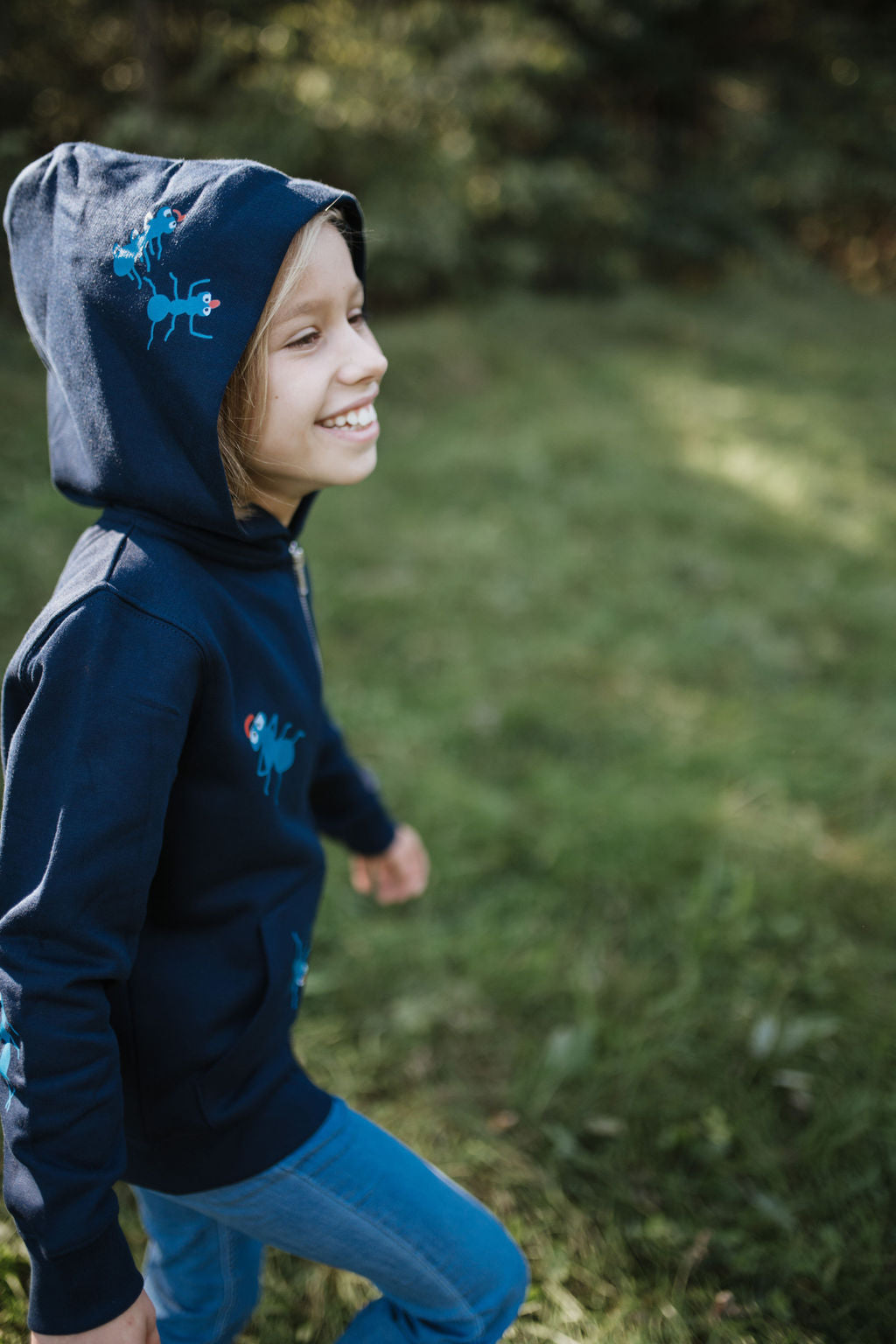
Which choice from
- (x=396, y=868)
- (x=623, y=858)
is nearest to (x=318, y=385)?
(x=396, y=868)

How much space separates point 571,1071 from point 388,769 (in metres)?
1.18

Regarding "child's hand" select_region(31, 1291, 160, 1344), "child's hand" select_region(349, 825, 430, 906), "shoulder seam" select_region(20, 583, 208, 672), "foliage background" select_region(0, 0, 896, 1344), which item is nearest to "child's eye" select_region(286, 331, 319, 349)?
"shoulder seam" select_region(20, 583, 208, 672)

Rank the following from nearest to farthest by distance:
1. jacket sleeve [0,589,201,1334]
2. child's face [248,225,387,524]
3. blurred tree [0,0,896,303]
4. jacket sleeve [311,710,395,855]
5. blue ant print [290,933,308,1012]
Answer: jacket sleeve [0,589,201,1334] < child's face [248,225,387,524] < blue ant print [290,933,308,1012] < jacket sleeve [311,710,395,855] < blurred tree [0,0,896,303]

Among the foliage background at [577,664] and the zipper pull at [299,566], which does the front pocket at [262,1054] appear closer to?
the zipper pull at [299,566]

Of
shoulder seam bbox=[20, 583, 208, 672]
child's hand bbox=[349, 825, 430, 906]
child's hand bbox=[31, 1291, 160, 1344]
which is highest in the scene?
shoulder seam bbox=[20, 583, 208, 672]

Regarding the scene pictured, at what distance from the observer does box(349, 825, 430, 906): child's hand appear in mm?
1851

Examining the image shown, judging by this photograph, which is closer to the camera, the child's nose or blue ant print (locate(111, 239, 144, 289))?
blue ant print (locate(111, 239, 144, 289))

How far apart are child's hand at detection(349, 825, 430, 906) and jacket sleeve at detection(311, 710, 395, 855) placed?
0.03 m

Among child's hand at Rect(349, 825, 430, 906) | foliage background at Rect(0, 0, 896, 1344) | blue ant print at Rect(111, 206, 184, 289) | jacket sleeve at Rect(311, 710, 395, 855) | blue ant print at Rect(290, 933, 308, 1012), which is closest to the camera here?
blue ant print at Rect(111, 206, 184, 289)

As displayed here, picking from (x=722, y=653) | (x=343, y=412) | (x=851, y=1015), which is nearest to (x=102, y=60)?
(x=722, y=653)

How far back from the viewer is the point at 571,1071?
218 cm

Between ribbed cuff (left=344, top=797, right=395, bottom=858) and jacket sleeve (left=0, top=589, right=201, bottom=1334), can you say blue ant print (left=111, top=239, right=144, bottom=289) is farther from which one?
ribbed cuff (left=344, top=797, right=395, bottom=858)

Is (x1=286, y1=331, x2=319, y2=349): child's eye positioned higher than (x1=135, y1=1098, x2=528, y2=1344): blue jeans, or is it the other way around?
(x1=286, y1=331, x2=319, y2=349): child's eye

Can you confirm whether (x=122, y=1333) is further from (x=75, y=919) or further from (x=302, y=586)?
(x=302, y=586)
